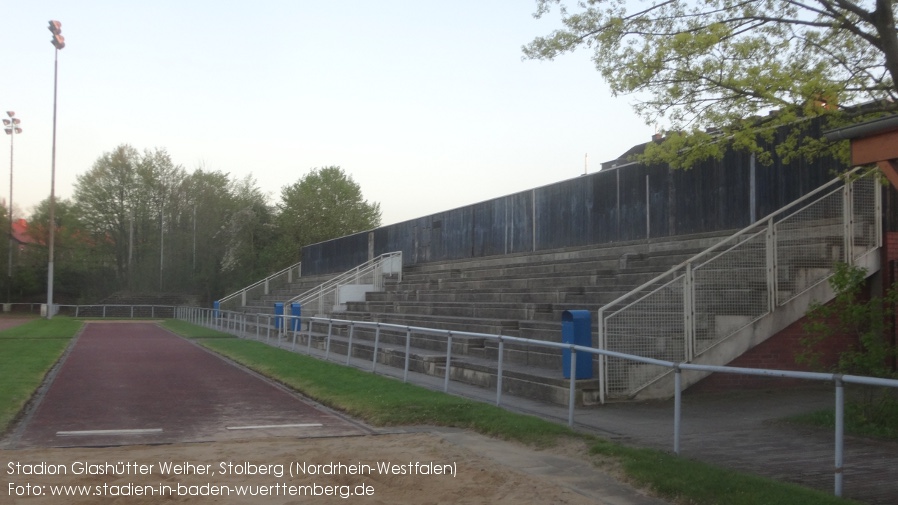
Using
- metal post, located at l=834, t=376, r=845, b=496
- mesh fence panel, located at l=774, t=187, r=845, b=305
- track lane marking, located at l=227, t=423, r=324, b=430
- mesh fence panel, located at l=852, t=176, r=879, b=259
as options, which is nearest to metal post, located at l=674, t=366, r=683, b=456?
metal post, located at l=834, t=376, r=845, b=496

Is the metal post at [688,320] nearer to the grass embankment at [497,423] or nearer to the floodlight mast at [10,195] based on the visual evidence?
the grass embankment at [497,423]

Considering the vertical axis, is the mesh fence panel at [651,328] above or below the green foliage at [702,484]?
above

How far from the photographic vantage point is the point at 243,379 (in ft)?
56.2

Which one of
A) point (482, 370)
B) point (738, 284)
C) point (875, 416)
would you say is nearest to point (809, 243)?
point (738, 284)

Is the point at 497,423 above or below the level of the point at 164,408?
above

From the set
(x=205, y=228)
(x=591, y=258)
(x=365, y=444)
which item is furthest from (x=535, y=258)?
(x=205, y=228)

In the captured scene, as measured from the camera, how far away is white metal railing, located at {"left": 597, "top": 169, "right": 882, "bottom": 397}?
12.5 metres

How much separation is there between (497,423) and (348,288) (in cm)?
2195

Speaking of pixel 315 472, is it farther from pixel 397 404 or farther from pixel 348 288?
pixel 348 288

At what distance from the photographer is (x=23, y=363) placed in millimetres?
19562

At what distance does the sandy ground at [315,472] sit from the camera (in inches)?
273

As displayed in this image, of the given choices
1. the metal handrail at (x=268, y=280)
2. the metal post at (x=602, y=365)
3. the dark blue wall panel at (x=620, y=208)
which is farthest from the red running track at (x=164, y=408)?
the metal handrail at (x=268, y=280)

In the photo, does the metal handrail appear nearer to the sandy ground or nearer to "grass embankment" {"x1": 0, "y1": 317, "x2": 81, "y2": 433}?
"grass embankment" {"x1": 0, "y1": 317, "x2": 81, "y2": 433}

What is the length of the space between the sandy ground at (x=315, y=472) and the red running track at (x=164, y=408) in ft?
2.83
